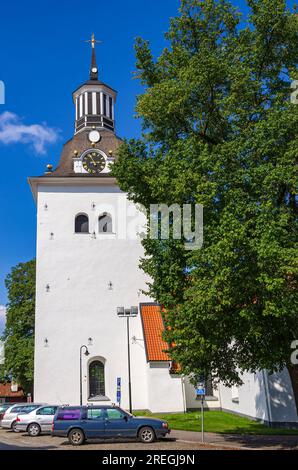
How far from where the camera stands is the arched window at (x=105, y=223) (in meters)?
38.9

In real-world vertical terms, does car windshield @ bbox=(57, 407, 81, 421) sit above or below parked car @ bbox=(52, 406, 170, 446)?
above

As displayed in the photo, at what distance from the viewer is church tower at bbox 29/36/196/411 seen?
35.4m

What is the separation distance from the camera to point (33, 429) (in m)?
24.2

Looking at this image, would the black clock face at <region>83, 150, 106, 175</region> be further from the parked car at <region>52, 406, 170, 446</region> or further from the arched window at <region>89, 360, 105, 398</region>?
the parked car at <region>52, 406, 170, 446</region>

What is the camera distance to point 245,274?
1537 cm

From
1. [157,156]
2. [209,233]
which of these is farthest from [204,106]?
[209,233]

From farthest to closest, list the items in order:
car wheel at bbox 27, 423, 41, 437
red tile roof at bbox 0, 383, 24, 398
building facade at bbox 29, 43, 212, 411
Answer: red tile roof at bbox 0, 383, 24, 398 < building facade at bbox 29, 43, 212, 411 < car wheel at bbox 27, 423, 41, 437

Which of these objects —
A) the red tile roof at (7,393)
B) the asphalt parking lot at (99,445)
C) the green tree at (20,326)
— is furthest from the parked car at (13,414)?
the red tile roof at (7,393)

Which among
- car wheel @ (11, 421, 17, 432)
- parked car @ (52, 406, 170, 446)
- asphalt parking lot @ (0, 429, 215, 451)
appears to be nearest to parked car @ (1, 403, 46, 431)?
car wheel @ (11, 421, 17, 432)

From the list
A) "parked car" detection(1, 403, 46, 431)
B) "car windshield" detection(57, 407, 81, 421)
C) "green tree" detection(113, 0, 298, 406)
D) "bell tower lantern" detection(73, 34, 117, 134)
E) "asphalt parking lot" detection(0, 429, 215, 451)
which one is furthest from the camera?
"bell tower lantern" detection(73, 34, 117, 134)

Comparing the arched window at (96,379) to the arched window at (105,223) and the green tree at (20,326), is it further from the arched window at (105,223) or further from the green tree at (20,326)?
the arched window at (105,223)

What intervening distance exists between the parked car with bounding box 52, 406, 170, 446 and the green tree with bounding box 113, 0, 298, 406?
3.23 metres

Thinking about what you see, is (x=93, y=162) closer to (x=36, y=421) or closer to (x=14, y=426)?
(x=14, y=426)

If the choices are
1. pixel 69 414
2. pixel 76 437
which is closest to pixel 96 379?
pixel 69 414
